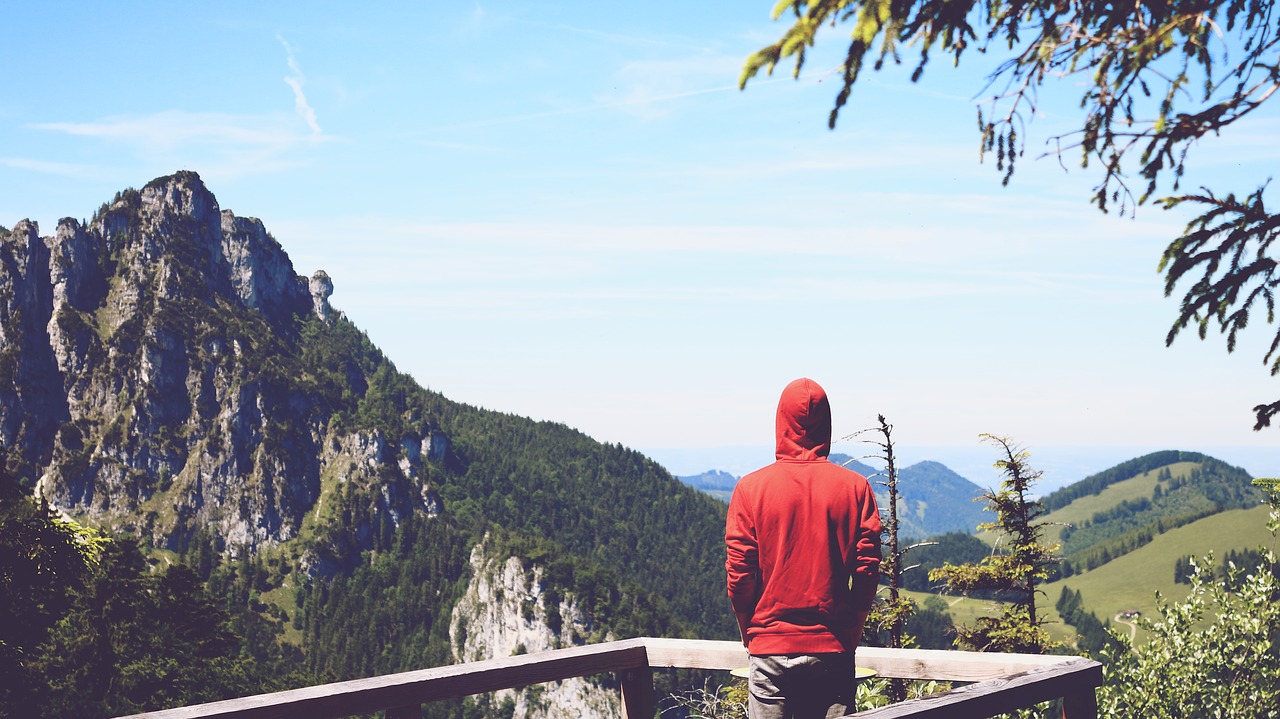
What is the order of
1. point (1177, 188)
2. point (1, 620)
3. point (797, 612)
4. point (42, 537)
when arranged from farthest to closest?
point (1, 620), point (42, 537), point (1177, 188), point (797, 612)

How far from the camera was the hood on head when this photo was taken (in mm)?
4812

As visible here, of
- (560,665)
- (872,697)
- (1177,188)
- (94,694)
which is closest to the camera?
(560,665)

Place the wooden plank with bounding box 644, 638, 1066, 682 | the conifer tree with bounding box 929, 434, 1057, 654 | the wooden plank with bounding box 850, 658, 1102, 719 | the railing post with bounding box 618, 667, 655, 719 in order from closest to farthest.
A: the wooden plank with bounding box 850, 658, 1102, 719, the wooden plank with bounding box 644, 638, 1066, 682, the railing post with bounding box 618, 667, 655, 719, the conifer tree with bounding box 929, 434, 1057, 654

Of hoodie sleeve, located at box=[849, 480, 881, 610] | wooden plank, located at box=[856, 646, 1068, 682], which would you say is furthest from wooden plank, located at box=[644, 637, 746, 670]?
hoodie sleeve, located at box=[849, 480, 881, 610]

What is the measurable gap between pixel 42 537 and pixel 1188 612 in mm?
25585

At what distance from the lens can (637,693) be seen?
5594mm

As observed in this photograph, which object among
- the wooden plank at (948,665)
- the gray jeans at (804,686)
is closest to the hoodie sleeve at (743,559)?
the gray jeans at (804,686)

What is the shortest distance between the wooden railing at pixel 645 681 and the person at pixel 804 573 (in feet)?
1.87

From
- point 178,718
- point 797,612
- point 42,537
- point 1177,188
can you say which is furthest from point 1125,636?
point 42,537

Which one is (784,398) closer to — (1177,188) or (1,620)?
(1177,188)

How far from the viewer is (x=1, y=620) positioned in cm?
2555

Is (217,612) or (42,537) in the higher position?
(42,537)

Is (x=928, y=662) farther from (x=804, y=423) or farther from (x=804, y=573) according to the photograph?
(x=804, y=423)

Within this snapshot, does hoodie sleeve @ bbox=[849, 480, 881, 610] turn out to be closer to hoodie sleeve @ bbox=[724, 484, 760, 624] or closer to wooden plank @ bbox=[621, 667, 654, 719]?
hoodie sleeve @ bbox=[724, 484, 760, 624]
